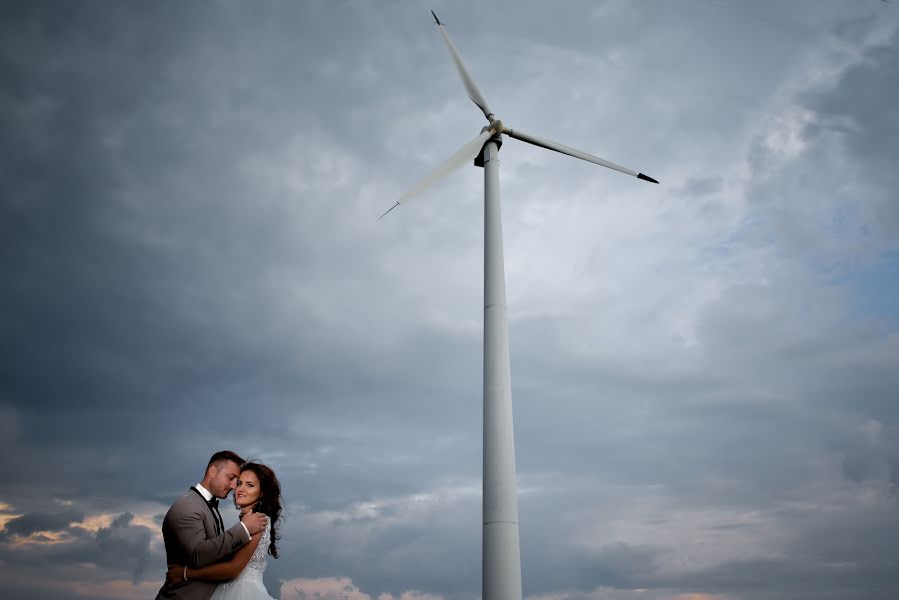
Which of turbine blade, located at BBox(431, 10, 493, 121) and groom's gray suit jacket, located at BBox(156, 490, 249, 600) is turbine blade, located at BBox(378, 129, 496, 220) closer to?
turbine blade, located at BBox(431, 10, 493, 121)

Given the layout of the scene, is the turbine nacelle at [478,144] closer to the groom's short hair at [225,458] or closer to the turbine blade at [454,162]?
the turbine blade at [454,162]

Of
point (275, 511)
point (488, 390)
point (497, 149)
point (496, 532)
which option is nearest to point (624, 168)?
point (497, 149)

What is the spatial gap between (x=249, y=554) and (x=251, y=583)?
89cm

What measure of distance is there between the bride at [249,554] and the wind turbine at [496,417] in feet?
A: 29.6

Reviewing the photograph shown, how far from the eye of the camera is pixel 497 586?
18250mm

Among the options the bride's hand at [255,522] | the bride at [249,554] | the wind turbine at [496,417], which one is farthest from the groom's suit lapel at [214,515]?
the wind turbine at [496,417]

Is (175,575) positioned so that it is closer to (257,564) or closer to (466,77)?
(257,564)

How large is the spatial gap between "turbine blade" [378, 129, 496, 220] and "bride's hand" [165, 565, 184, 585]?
19.8 metres

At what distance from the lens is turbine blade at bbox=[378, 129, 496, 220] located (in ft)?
94.5

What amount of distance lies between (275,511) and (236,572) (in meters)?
1.23

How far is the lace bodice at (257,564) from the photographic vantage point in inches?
432

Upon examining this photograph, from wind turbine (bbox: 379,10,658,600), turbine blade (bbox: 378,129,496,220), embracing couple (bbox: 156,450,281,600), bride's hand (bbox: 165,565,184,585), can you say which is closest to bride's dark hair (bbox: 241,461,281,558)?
embracing couple (bbox: 156,450,281,600)

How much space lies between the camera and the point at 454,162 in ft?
96.7

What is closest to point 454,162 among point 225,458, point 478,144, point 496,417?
point 478,144
